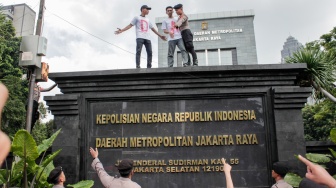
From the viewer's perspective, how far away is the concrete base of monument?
7.02m

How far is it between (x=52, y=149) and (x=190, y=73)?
3651mm

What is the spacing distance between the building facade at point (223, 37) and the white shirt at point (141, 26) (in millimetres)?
17132

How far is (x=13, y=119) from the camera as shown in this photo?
1830 cm

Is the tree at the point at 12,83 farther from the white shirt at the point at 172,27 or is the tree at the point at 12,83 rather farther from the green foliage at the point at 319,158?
the green foliage at the point at 319,158

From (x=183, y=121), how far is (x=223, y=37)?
68.9ft

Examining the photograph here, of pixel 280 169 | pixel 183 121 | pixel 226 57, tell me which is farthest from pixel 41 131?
pixel 280 169

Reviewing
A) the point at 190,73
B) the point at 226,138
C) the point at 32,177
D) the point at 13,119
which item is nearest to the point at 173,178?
the point at 226,138

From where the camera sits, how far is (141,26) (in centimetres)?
832

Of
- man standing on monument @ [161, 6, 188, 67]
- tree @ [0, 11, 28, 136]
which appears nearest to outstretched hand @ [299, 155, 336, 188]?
man standing on monument @ [161, 6, 188, 67]

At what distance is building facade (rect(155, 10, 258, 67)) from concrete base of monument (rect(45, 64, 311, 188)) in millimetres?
18226

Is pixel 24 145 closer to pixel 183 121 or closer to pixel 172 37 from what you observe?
pixel 183 121

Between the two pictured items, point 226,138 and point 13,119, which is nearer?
point 226,138

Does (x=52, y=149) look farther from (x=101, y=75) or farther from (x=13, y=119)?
(x=13, y=119)

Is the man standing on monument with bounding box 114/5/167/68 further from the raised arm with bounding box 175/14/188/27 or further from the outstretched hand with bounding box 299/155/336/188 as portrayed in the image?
the outstretched hand with bounding box 299/155/336/188
